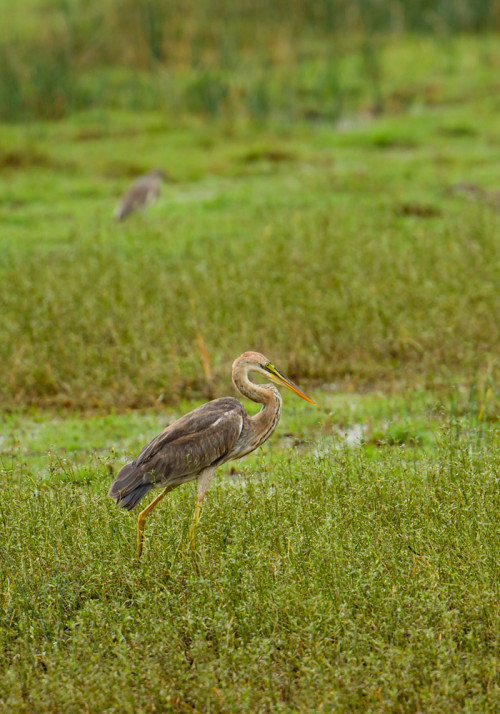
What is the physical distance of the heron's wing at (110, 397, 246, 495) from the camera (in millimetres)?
5309

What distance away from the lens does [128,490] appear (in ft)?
17.3

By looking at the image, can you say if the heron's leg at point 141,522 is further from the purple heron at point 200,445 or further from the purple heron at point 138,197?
the purple heron at point 138,197

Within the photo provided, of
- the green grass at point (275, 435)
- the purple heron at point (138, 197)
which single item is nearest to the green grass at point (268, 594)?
the green grass at point (275, 435)

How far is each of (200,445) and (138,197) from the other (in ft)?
31.6

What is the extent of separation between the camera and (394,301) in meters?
9.81

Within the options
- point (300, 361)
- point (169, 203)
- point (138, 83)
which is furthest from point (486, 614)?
point (138, 83)

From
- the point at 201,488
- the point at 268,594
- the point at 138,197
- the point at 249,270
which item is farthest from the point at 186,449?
the point at 138,197

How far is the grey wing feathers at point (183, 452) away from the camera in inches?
208

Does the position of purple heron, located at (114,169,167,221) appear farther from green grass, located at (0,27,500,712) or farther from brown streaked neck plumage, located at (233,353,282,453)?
brown streaked neck plumage, located at (233,353,282,453)

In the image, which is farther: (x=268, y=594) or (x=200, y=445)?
(x=200, y=445)

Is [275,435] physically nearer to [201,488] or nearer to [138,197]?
[201,488]

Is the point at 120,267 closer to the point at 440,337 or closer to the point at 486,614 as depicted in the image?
the point at 440,337

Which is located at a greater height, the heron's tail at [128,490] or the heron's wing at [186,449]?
the heron's wing at [186,449]

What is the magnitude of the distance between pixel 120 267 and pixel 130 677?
7494 millimetres
